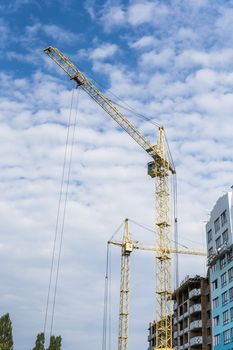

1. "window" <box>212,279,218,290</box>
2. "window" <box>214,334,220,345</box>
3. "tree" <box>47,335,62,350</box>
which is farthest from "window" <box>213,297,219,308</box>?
"tree" <box>47,335,62,350</box>

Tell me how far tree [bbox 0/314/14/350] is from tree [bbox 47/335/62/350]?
A: 240 inches

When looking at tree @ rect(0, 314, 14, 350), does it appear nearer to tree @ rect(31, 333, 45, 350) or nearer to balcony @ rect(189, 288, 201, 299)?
tree @ rect(31, 333, 45, 350)

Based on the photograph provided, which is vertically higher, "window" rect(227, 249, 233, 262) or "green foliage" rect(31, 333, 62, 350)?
"window" rect(227, 249, 233, 262)

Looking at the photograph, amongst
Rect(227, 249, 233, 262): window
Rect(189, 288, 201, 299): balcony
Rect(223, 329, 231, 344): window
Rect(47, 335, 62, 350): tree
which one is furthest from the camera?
Rect(189, 288, 201, 299): balcony

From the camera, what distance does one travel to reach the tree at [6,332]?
3401 inches

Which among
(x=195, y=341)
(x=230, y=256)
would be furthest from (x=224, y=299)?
(x=195, y=341)

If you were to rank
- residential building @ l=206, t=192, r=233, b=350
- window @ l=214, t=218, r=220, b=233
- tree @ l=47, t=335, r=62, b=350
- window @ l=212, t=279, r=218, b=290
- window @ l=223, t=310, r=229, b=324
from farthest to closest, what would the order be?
window @ l=212, t=279, r=218, b=290, window @ l=214, t=218, r=220, b=233, window @ l=223, t=310, r=229, b=324, residential building @ l=206, t=192, r=233, b=350, tree @ l=47, t=335, r=62, b=350

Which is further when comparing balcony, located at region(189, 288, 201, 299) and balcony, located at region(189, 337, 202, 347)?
balcony, located at region(189, 288, 201, 299)

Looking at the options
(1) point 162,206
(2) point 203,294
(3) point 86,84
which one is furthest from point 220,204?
(3) point 86,84

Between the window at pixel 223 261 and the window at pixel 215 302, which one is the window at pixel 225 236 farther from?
the window at pixel 215 302

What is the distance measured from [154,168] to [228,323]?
3222 cm

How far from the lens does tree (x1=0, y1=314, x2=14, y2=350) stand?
86375 millimetres

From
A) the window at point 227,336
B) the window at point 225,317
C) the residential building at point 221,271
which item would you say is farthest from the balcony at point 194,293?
the window at point 227,336

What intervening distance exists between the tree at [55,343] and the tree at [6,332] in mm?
6105
